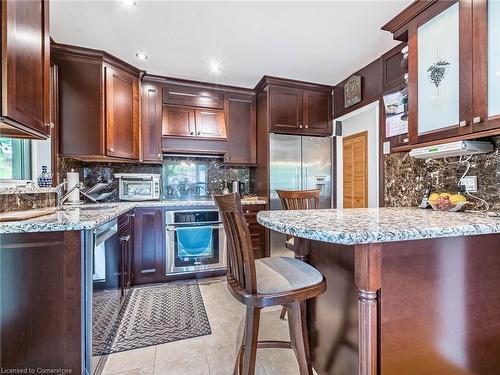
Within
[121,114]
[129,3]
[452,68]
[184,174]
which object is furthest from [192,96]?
[452,68]

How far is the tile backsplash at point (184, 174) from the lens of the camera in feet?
10.7

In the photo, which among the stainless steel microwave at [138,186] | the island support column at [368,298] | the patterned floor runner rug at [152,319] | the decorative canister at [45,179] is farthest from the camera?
the stainless steel microwave at [138,186]

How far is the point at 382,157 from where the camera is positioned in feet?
8.64

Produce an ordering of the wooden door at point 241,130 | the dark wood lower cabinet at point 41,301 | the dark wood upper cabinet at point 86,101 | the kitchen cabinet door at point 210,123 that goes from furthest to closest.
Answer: the wooden door at point 241,130 → the kitchen cabinet door at point 210,123 → the dark wood upper cabinet at point 86,101 → the dark wood lower cabinet at point 41,301

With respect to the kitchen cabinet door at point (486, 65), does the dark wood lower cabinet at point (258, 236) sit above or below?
below

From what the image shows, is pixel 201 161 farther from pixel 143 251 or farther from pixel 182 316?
pixel 182 316

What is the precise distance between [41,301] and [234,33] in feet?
7.78

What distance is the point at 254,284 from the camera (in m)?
1.08

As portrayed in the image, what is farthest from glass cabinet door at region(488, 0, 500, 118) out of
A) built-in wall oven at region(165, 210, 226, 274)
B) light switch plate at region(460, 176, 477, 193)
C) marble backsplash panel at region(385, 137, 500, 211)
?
built-in wall oven at region(165, 210, 226, 274)

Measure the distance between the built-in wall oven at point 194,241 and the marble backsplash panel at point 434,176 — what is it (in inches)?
75.9

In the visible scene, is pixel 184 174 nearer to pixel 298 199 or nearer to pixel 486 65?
pixel 298 199

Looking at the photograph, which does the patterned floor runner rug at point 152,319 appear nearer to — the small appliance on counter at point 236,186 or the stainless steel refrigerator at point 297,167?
the stainless steel refrigerator at point 297,167

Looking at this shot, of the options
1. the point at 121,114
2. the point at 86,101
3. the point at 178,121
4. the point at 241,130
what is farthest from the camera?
the point at 241,130

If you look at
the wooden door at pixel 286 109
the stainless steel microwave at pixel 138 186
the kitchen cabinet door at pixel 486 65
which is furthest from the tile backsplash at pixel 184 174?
the kitchen cabinet door at pixel 486 65
